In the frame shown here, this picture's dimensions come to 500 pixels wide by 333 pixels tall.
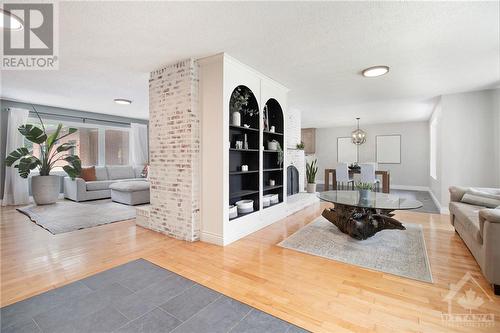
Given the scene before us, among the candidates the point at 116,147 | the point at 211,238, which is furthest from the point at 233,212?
the point at 116,147

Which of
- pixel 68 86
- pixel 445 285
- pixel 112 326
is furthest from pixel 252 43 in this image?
pixel 68 86

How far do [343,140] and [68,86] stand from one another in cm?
875

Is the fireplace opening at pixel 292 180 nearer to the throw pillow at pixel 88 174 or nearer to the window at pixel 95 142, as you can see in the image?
the throw pillow at pixel 88 174

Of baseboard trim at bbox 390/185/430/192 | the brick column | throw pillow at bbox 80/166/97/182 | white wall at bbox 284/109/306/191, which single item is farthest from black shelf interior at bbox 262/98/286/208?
baseboard trim at bbox 390/185/430/192

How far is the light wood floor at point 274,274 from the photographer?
1686 mm

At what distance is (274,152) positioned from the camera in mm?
4426

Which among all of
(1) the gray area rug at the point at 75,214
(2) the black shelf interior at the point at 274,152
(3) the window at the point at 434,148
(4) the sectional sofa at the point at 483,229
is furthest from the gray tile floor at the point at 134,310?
(3) the window at the point at 434,148

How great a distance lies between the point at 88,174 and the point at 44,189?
3.27ft

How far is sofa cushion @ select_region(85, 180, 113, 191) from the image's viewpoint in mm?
6040

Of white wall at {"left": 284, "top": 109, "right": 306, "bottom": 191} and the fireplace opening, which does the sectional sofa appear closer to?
the fireplace opening

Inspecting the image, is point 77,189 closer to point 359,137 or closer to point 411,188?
point 359,137

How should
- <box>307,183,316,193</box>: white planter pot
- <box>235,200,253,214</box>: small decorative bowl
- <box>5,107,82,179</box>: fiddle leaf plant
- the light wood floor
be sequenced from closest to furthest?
the light wood floor
<box>235,200,253,214</box>: small decorative bowl
<box>5,107,82,179</box>: fiddle leaf plant
<box>307,183,316,193</box>: white planter pot

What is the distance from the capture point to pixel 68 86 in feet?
14.0

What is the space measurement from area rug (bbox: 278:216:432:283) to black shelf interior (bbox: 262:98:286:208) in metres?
1.04
